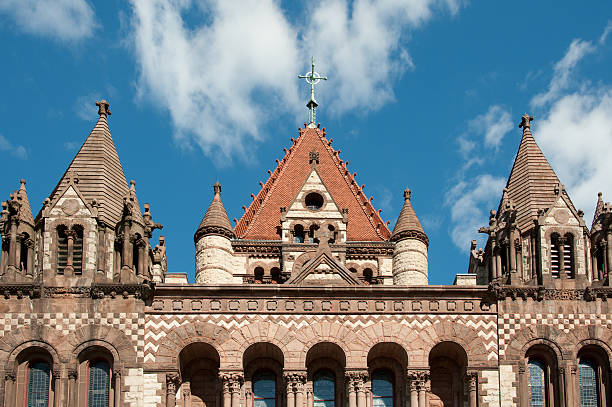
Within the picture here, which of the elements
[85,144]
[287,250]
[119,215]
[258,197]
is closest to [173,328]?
[119,215]

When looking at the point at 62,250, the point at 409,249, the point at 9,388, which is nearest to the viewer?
the point at 9,388

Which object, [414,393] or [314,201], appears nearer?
[414,393]

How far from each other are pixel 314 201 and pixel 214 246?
4220mm

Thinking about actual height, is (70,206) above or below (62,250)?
above

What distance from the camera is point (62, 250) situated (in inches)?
1316

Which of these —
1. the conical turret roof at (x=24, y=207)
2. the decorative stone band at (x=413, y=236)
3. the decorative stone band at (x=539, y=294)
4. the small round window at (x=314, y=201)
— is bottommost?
the decorative stone band at (x=539, y=294)

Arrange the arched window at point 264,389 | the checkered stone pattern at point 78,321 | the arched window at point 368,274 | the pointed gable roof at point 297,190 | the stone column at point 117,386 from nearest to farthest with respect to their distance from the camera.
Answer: the stone column at point 117,386, the checkered stone pattern at point 78,321, the arched window at point 264,389, the arched window at point 368,274, the pointed gable roof at point 297,190

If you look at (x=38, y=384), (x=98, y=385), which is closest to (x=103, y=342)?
(x=98, y=385)

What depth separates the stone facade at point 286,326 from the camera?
31906 mm

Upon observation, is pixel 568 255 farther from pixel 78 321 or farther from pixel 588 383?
pixel 78 321

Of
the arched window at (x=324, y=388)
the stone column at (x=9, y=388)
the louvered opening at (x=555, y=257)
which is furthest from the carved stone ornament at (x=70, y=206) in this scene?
the louvered opening at (x=555, y=257)

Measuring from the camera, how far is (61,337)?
105 ft

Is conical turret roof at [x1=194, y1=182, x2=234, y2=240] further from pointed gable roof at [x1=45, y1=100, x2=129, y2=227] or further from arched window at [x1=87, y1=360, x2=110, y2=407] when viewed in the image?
arched window at [x1=87, y1=360, x2=110, y2=407]

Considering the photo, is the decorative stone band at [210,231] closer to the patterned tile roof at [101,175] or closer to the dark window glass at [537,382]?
the patterned tile roof at [101,175]
